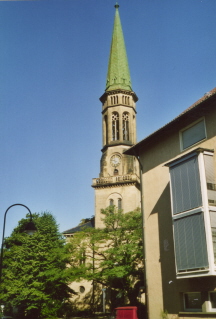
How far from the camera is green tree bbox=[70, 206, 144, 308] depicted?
1246 inches

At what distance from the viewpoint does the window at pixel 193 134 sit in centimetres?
1850

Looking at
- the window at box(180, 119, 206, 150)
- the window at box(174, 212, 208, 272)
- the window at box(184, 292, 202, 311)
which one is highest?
the window at box(180, 119, 206, 150)

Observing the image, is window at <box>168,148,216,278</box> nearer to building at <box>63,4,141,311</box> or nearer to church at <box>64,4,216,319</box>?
church at <box>64,4,216,319</box>

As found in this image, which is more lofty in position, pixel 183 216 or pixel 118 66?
pixel 118 66

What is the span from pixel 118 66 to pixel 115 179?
23342 millimetres

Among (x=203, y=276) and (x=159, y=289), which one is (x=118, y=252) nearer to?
(x=159, y=289)

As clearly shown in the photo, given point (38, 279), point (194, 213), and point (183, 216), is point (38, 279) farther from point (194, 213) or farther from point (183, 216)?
point (194, 213)

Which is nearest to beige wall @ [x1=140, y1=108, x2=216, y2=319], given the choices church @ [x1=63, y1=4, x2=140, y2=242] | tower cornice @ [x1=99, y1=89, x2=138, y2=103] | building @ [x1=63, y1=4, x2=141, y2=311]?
building @ [x1=63, y1=4, x2=141, y2=311]

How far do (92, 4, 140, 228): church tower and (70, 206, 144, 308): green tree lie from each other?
1351 cm

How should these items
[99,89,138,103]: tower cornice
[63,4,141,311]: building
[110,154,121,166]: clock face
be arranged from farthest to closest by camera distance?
[99,89,138,103]: tower cornice
[110,154,121,166]: clock face
[63,4,141,311]: building

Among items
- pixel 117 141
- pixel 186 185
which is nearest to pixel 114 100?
pixel 117 141

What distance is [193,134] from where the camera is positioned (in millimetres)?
19062

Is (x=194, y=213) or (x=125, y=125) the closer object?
(x=194, y=213)

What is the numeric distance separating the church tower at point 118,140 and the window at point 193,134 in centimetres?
3136
